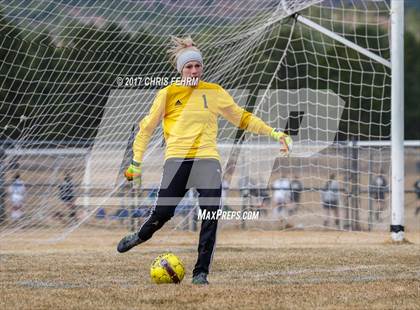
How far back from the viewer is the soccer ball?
7.62 metres

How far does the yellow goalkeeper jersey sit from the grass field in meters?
1.15

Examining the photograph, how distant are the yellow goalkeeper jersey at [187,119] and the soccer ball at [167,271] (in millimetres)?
898

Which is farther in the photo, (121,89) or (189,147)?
(121,89)

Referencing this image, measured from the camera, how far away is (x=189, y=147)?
761 cm

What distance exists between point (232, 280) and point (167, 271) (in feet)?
2.27

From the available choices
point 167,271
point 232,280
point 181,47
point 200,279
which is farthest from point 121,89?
point 200,279

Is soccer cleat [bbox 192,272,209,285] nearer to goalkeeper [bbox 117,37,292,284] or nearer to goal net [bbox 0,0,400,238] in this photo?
goalkeeper [bbox 117,37,292,284]

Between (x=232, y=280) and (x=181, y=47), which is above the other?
(x=181, y=47)

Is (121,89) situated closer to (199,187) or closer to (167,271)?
(199,187)

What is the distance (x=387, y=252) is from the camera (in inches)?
420

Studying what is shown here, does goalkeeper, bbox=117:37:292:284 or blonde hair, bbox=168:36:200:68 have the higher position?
blonde hair, bbox=168:36:200:68

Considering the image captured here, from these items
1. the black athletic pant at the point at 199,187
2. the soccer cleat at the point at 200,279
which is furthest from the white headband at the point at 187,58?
the soccer cleat at the point at 200,279

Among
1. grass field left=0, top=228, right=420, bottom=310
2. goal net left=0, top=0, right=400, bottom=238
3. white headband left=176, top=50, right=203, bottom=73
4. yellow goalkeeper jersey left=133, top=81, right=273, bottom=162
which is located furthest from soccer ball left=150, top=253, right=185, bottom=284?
goal net left=0, top=0, right=400, bottom=238

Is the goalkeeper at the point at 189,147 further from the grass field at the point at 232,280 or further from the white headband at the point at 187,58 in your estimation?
the grass field at the point at 232,280
